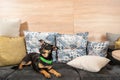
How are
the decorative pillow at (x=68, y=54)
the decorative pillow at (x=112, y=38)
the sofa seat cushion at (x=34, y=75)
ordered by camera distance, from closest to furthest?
the sofa seat cushion at (x=34, y=75)
the decorative pillow at (x=68, y=54)
the decorative pillow at (x=112, y=38)

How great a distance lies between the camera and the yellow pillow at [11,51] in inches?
99.2

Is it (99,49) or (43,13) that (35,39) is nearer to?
(43,13)

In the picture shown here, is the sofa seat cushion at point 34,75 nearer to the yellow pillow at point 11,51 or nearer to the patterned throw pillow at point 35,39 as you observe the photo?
the yellow pillow at point 11,51

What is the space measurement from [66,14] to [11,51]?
1.00 metres

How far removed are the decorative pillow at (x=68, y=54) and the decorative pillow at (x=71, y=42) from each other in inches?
2.2

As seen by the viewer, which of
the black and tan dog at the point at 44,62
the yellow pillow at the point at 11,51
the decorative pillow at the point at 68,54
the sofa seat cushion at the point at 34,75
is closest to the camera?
the sofa seat cushion at the point at 34,75

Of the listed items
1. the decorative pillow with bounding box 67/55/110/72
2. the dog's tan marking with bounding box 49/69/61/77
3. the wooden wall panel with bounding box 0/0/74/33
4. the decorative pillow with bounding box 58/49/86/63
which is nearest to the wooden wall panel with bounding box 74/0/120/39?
the wooden wall panel with bounding box 0/0/74/33

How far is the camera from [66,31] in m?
3.00

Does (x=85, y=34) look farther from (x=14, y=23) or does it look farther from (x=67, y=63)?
(x=14, y=23)

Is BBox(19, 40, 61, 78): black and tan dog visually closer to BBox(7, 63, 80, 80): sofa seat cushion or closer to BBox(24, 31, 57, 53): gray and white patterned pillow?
BBox(7, 63, 80, 80): sofa seat cushion

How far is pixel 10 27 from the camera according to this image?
2.71m

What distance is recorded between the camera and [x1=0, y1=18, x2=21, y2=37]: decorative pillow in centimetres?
271

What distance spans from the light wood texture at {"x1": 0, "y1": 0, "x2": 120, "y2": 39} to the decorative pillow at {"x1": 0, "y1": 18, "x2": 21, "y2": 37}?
0.68 ft

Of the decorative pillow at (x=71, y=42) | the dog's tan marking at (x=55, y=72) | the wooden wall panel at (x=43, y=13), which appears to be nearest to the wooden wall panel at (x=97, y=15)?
the wooden wall panel at (x=43, y=13)
